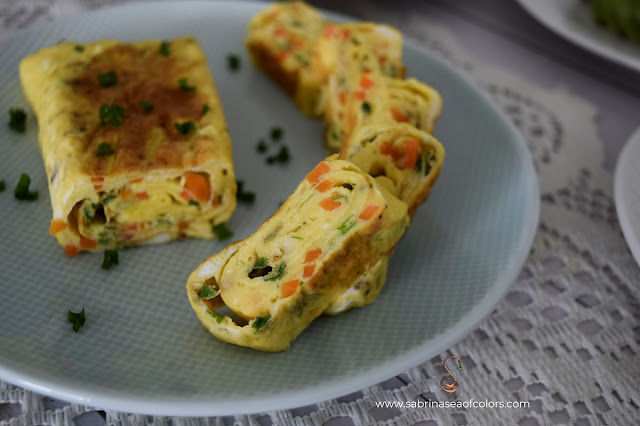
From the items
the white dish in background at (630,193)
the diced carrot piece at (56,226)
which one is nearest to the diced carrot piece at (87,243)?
the diced carrot piece at (56,226)

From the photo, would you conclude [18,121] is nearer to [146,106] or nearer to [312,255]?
[146,106]

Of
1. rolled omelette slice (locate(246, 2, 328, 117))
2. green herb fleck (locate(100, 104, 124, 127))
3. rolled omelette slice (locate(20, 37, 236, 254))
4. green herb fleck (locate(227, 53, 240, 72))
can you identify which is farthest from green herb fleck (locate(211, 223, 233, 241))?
green herb fleck (locate(227, 53, 240, 72))

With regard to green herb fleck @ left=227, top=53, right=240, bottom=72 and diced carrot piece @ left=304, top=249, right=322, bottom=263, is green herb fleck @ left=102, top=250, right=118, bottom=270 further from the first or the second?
green herb fleck @ left=227, top=53, right=240, bottom=72

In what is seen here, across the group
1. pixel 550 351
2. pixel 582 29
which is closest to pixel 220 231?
pixel 550 351

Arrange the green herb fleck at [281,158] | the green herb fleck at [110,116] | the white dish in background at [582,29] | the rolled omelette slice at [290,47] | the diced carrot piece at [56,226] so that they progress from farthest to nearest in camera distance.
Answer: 1. the white dish in background at [582,29]
2. the rolled omelette slice at [290,47]
3. the green herb fleck at [281,158]
4. the green herb fleck at [110,116]
5. the diced carrot piece at [56,226]

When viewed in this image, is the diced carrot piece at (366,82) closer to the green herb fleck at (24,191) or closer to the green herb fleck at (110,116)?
the green herb fleck at (110,116)

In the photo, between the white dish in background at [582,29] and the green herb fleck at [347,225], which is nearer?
the green herb fleck at [347,225]
